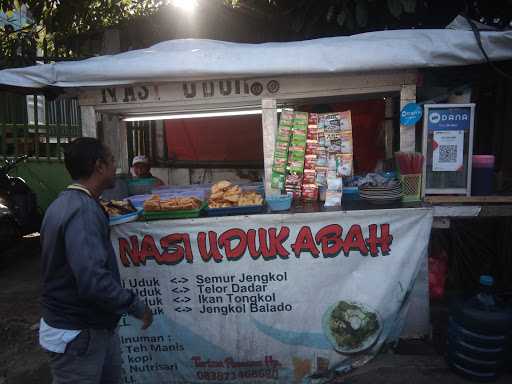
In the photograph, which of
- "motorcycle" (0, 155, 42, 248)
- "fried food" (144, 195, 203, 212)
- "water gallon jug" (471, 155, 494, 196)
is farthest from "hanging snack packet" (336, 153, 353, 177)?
"motorcycle" (0, 155, 42, 248)

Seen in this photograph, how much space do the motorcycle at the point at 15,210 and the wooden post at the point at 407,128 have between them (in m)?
5.85

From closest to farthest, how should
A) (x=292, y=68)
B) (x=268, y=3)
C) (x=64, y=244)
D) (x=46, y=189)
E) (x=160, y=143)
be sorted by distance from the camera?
(x=64, y=244) < (x=292, y=68) < (x=268, y=3) < (x=160, y=143) < (x=46, y=189)

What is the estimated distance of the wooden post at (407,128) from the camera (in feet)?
10.7

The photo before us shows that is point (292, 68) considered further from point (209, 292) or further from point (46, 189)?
point (46, 189)

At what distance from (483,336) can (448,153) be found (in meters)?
1.45

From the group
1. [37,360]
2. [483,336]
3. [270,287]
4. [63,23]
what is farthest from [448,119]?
[63,23]

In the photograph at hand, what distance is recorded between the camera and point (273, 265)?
3039 millimetres

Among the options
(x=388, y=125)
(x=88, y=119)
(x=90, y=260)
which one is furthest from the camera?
(x=388, y=125)

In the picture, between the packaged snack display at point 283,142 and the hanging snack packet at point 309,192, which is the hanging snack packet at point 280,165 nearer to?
the packaged snack display at point 283,142

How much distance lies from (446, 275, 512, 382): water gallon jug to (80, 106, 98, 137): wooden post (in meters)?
3.49

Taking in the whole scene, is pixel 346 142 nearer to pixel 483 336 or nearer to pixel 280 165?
pixel 280 165

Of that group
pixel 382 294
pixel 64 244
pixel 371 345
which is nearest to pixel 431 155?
pixel 382 294

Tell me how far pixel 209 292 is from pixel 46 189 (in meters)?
6.88

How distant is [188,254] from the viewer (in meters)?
3.08
